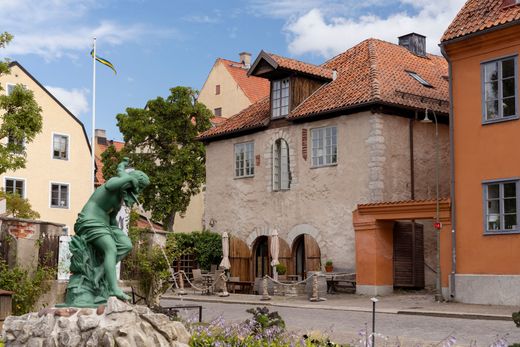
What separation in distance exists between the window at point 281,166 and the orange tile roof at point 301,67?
9.13ft

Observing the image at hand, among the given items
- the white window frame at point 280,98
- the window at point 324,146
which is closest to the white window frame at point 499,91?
the window at point 324,146

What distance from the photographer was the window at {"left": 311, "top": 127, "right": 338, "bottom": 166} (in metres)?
27.5

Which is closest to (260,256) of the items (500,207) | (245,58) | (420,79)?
(420,79)

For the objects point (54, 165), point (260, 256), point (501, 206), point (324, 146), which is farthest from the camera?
point (54, 165)

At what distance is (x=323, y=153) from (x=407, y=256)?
5.02 metres

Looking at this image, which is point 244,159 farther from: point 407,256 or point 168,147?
point 168,147

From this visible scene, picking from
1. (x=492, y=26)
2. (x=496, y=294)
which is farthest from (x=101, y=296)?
(x=492, y=26)

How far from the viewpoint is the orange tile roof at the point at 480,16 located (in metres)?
20.7

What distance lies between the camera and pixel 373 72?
27578 millimetres

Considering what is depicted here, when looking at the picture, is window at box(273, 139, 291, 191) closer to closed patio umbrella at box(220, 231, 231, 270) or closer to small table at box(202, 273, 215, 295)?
closed patio umbrella at box(220, 231, 231, 270)

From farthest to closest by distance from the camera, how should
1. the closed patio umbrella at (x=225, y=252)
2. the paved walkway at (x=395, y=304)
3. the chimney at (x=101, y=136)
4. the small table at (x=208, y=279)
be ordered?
the chimney at (x=101, y=136)
the closed patio umbrella at (x=225, y=252)
the small table at (x=208, y=279)
the paved walkway at (x=395, y=304)

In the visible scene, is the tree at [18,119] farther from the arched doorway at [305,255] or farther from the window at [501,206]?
the window at [501,206]

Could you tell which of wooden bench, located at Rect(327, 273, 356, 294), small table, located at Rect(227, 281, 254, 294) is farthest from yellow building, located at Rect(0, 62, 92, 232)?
wooden bench, located at Rect(327, 273, 356, 294)

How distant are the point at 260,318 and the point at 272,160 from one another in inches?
765
